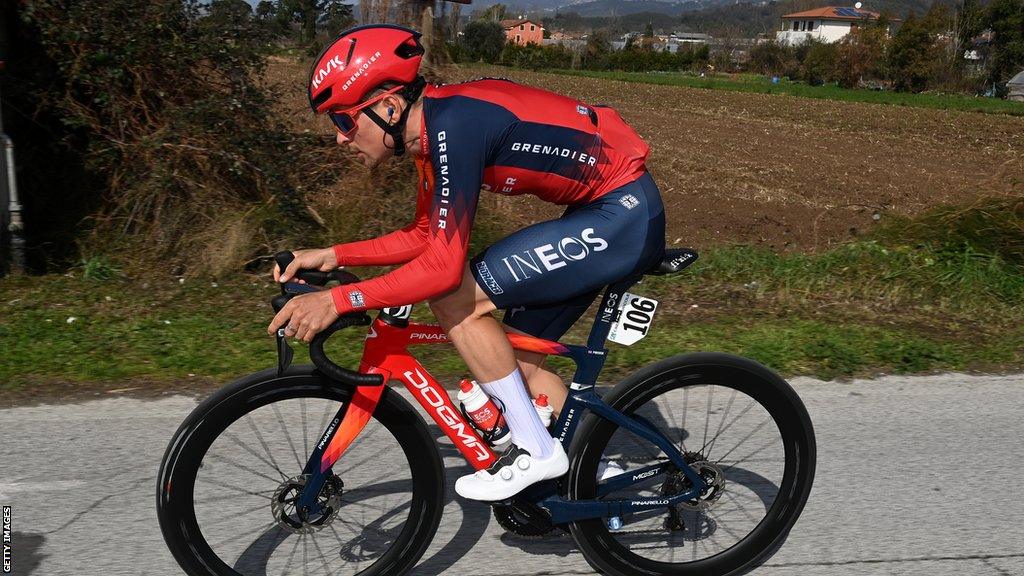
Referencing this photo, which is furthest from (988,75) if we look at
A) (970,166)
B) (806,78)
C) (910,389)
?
(910,389)

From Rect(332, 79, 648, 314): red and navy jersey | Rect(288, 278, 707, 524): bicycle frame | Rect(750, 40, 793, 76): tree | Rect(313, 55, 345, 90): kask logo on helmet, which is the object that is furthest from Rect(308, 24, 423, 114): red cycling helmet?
Rect(750, 40, 793, 76): tree

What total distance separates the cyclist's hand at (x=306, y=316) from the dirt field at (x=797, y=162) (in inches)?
205

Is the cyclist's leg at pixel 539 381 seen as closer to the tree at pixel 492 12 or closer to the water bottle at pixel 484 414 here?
the water bottle at pixel 484 414

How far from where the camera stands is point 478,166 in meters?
2.87

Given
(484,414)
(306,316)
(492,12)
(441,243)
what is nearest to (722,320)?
(484,414)

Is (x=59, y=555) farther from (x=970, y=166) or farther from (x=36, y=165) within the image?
(x=970, y=166)

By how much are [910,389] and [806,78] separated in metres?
82.5

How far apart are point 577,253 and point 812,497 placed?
1759 mm

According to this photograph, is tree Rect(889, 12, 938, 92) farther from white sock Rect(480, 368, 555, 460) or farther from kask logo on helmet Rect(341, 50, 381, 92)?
kask logo on helmet Rect(341, 50, 381, 92)

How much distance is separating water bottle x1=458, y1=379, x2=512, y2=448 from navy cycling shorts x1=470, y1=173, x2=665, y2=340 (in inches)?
12.2

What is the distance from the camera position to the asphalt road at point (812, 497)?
3510 mm

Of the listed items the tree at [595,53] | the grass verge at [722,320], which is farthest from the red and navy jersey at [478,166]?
the tree at [595,53]

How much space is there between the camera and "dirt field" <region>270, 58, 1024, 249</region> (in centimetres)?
1037

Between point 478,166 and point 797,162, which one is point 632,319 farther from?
point 797,162
